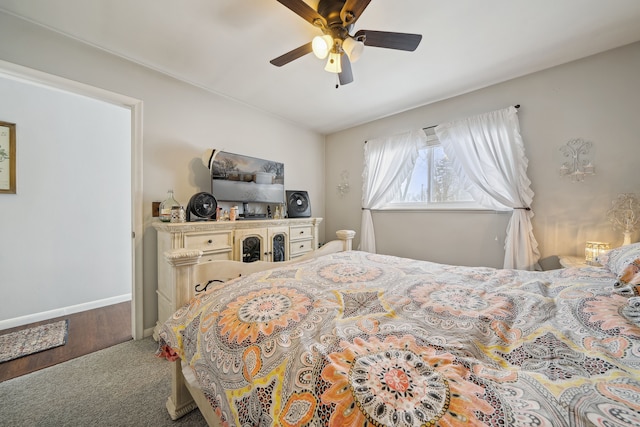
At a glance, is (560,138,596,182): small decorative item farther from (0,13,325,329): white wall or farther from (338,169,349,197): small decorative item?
(0,13,325,329): white wall

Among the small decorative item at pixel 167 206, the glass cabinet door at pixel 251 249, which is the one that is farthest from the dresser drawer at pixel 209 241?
the small decorative item at pixel 167 206

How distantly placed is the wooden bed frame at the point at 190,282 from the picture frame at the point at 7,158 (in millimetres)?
2612

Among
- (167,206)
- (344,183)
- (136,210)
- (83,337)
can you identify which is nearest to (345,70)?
(167,206)

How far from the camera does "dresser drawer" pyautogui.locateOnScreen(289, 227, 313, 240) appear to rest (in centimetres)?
281

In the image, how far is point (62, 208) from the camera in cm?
250

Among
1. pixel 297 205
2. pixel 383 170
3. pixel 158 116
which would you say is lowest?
pixel 297 205

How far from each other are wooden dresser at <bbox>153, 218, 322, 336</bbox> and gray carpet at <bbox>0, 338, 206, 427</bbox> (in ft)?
1.34

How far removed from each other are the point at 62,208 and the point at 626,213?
5.43 metres

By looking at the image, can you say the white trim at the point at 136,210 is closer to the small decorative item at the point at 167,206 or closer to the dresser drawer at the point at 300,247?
the small decorative item at the point at 167,206

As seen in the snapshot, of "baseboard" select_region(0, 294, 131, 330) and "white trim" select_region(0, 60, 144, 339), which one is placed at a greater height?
"white trim" select_region(0, 60, 144, 339)

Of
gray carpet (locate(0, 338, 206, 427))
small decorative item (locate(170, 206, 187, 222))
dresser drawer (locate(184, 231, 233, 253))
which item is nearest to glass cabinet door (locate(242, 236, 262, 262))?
dresser drawer (locate(184, 231, 233, 253))

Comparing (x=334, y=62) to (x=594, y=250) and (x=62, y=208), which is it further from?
(x=62, y=208)

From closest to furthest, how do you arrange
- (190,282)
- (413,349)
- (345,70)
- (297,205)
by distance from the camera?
(413,349) < (190,282) < (345,70) < (297,205)

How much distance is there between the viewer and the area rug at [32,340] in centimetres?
175
